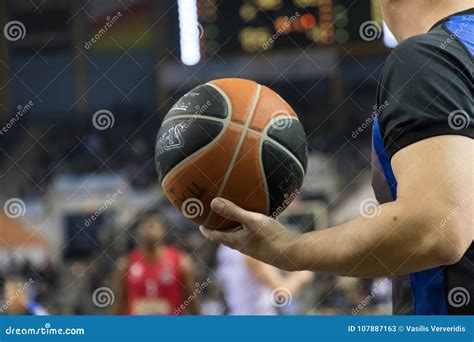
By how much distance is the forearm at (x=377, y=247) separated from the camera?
121 cm

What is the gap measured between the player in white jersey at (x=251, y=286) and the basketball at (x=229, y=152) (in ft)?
8.50

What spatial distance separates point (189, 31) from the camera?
22.5 ft

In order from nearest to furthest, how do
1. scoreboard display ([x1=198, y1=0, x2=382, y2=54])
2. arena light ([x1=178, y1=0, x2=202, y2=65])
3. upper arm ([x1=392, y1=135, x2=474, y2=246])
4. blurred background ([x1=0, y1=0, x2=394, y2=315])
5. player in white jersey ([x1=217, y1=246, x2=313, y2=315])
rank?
upper arm ([x1=392, y1=135, x2=474, y2=246]) < player in white jersey ([x1=217, y1=246, x2=313, y2=315]) < scoreboard display ([x1=198, y1=0, x2=382, y2=54]) < arena light ([x1=178, y1=0, x2=202, y2=65]) < blurred background ([x1=0, y1=0, x2=394, y2=315])

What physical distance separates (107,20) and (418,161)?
25.1ft

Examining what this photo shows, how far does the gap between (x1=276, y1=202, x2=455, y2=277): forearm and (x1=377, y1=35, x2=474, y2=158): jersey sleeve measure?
0.11m

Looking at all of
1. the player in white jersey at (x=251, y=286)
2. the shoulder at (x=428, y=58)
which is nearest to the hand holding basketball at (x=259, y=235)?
the shoulder at (x=428, y=58)

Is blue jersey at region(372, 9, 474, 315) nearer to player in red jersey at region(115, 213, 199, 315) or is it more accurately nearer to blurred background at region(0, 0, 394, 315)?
player in red jersey at region(115, 213, 199, 315)

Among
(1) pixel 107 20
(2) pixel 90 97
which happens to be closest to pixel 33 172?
(2) pixel 90 97

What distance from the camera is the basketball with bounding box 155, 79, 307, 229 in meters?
1.56

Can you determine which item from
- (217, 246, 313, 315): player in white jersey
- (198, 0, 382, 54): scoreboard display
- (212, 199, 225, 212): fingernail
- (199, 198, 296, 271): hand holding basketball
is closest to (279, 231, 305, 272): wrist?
(199, 198, 296, 271): hand holding basketball

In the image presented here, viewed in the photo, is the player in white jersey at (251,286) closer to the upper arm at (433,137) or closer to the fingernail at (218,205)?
the fingernail at (218,205)

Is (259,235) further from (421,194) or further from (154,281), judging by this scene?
(154,281)

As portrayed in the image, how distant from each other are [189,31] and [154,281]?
120 inches

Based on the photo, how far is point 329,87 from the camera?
29.2 feet
